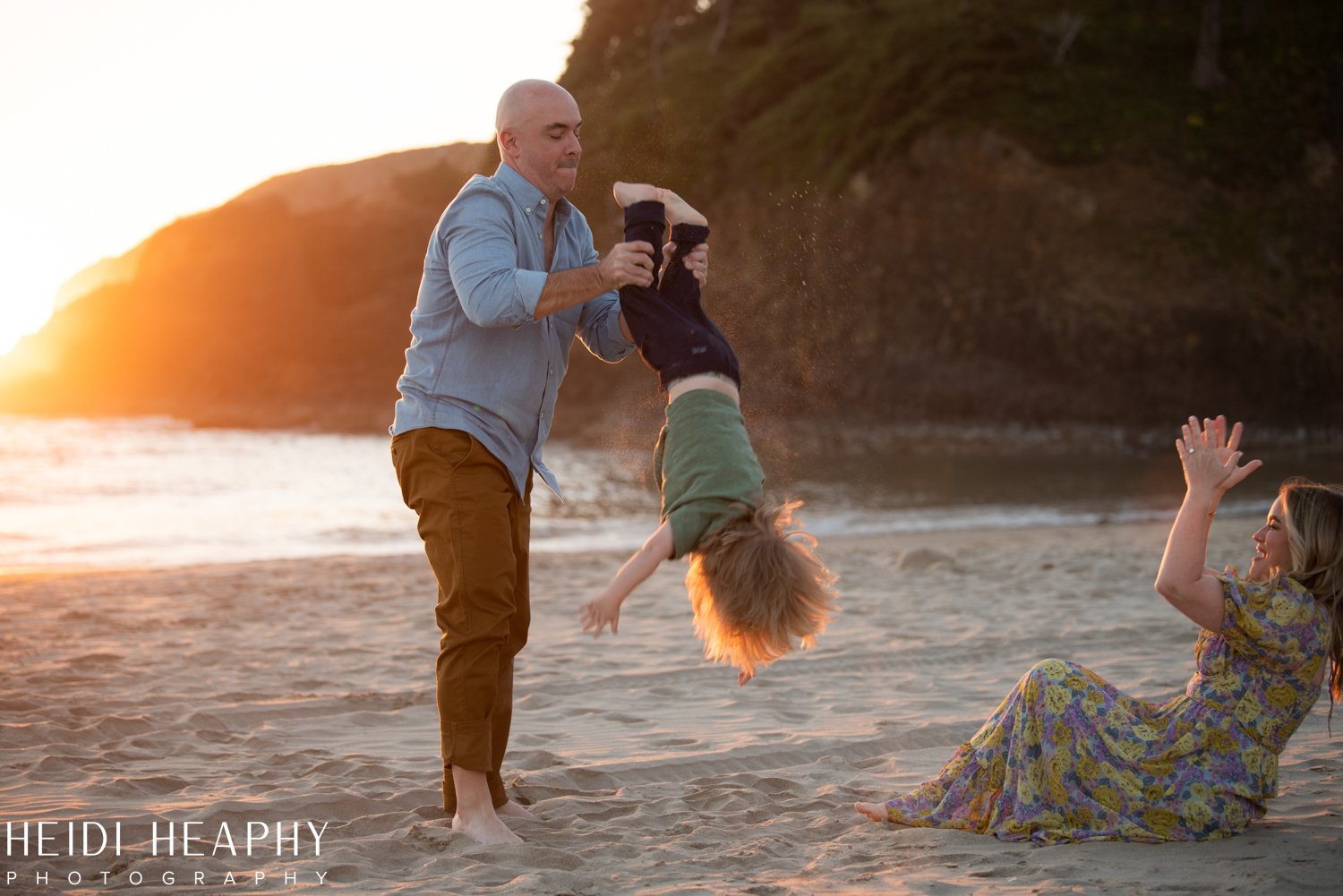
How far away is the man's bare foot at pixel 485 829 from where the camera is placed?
348cm

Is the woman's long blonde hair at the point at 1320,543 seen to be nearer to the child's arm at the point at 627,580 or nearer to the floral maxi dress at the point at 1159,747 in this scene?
the floral maxi dress at the point at 1159,747

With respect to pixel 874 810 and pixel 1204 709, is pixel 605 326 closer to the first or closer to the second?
pixel 874 810

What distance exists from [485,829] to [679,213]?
6.27 ft

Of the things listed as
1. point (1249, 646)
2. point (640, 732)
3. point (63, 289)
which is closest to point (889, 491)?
Answer: point (640, 732)

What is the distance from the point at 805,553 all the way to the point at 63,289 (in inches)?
2980

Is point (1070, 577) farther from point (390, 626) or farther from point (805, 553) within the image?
→ point (805, 553)

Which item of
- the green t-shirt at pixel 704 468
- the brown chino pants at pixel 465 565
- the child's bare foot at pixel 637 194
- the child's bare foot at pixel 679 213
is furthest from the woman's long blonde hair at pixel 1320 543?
the brown chino pants at pixel 465 565

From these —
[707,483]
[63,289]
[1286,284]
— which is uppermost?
[63,289]

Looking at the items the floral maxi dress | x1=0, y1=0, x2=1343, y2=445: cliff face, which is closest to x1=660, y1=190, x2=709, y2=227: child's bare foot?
the floral maxi dress

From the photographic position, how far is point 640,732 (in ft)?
16.1

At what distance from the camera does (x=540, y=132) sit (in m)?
3.43

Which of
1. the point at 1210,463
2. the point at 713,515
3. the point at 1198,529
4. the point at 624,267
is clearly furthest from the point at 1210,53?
the point at 713,515

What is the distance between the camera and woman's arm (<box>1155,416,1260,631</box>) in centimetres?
304

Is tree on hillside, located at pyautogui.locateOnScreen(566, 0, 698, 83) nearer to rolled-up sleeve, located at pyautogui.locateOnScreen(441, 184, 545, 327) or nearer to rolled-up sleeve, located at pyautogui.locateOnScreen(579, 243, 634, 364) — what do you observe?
rolled-up sleeve, located at pyautogui.locateOnScreen(579, 243, 634, 364)
